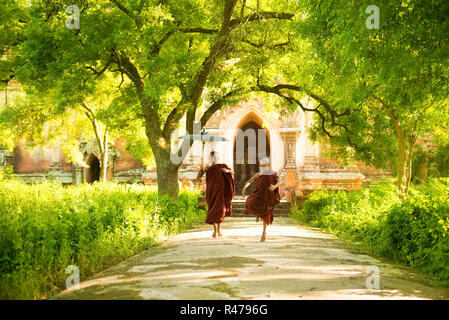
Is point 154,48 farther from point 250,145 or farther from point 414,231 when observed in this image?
point 250,145

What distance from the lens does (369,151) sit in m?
13.9

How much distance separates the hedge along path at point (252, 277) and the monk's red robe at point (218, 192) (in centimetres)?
176

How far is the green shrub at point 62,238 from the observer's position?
4270mm

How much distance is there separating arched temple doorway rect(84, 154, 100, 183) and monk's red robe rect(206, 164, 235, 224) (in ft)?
60.4

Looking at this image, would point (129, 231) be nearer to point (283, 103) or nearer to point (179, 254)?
point (179, 254)

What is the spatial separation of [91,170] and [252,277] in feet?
77.4

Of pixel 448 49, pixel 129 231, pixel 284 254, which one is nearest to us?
pixel 448 49

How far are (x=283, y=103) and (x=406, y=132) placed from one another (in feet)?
14.9

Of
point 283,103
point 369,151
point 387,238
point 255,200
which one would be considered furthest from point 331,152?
point 387,238
